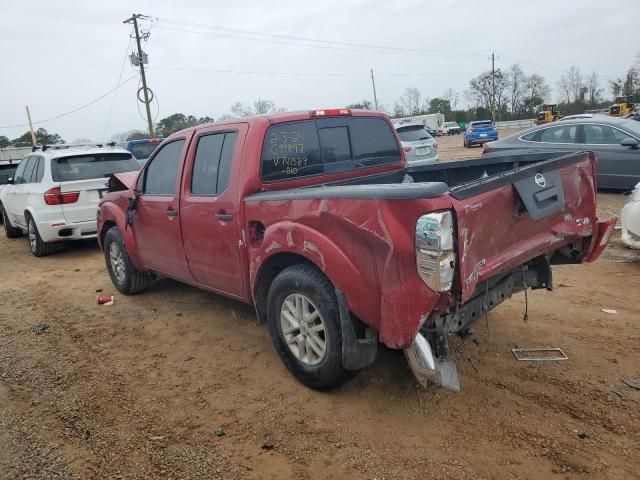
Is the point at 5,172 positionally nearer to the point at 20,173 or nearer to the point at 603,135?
the point at 20,173

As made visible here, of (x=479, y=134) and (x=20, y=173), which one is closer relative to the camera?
(x=20, y=173)

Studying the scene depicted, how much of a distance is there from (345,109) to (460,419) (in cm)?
258

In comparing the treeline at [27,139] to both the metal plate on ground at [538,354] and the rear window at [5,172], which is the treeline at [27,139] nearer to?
the rear window at [5,172]

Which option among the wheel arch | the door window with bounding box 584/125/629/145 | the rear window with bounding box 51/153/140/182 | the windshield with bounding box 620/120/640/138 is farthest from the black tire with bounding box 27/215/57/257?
the windshield with bounding box 620/120/640/138

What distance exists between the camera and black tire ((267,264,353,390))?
316 centimetres

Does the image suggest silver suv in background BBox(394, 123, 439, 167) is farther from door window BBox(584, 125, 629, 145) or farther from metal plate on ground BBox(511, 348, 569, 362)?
metal plate on ground BBox(511, 348, 569, 362)

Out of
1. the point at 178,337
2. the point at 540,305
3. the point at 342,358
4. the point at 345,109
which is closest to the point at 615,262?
the point at 540,305

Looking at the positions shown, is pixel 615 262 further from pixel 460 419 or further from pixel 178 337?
pixel 178 337

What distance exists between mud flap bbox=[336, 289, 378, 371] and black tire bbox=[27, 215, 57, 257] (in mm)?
7395

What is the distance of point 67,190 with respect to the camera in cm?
816

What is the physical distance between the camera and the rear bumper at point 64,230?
8.27m

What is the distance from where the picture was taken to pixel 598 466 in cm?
259

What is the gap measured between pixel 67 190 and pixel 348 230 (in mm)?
6736

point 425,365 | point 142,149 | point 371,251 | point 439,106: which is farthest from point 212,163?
point 439,106
